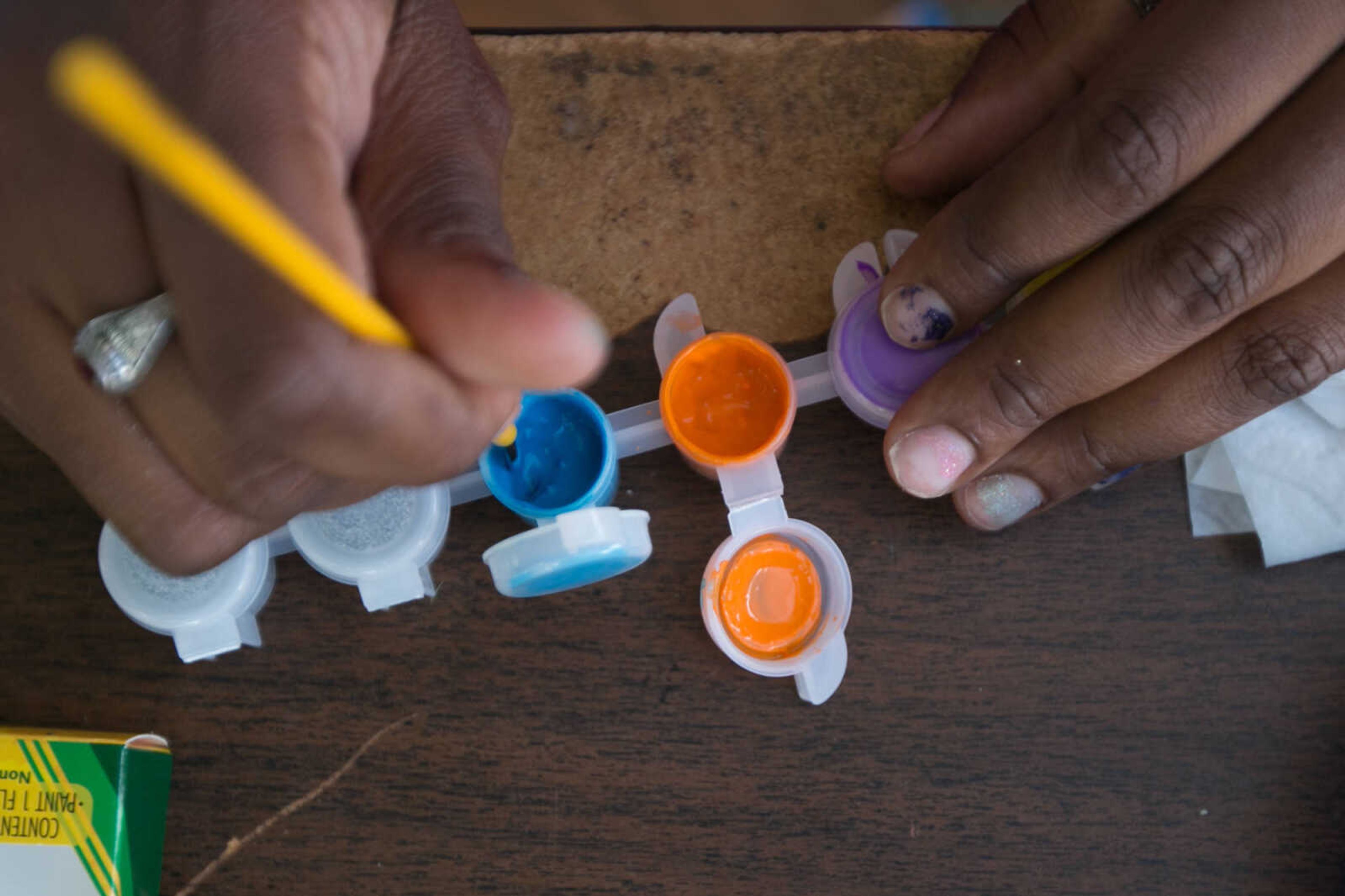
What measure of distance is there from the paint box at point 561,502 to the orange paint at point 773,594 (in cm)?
7

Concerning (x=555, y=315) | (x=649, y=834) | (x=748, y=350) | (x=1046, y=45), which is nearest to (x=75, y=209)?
(x=555, y=315)

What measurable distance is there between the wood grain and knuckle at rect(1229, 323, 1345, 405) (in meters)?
0.11

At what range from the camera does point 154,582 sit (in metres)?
0.67

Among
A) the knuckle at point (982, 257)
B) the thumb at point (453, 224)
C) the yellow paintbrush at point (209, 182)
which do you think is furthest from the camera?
the knuckle at point (982, 257)

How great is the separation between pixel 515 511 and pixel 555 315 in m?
0.33

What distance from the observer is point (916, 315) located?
0.65 meters

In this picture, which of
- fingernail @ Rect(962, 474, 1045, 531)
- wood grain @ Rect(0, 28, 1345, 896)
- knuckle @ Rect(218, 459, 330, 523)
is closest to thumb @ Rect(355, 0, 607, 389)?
knuckle @ Rect(218, 459, 330, 523)

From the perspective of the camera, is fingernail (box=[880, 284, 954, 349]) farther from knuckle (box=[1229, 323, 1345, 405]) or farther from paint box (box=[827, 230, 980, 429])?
knuckle (box=[1229, 323, 1345, 405])

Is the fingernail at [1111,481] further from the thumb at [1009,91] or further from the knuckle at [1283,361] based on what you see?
the thumb at [1009,91]

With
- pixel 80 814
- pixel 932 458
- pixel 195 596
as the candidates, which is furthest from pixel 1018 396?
pixel 80 814

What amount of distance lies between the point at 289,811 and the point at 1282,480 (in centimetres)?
80

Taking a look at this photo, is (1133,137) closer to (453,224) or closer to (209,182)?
(453,224)

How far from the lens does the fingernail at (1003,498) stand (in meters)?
0.66

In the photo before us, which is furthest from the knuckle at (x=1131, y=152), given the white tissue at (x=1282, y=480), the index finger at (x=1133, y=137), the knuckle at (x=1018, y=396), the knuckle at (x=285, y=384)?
the knuckle at (x=285, y=384)
